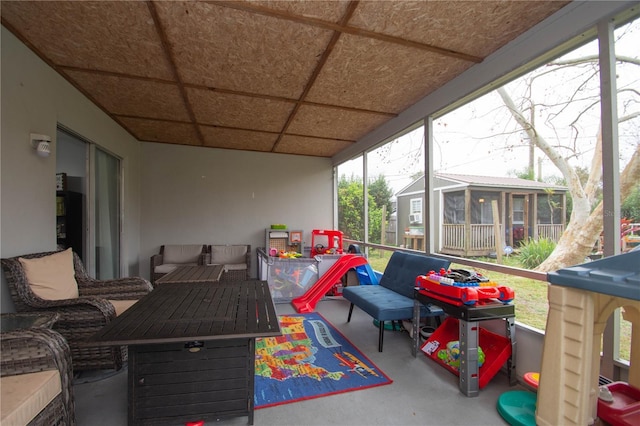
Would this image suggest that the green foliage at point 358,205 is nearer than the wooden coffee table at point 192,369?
No

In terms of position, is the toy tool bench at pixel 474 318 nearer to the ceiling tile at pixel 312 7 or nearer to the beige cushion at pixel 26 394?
the ceiling tile at pixel 312 7

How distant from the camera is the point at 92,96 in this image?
3.33 metres

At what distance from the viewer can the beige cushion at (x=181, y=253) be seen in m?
5.21

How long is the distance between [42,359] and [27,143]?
1893 mm

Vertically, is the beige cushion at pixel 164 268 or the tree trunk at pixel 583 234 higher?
the tree trunk at pixel 583 234

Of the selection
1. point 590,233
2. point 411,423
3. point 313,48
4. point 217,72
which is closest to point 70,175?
point 217,72

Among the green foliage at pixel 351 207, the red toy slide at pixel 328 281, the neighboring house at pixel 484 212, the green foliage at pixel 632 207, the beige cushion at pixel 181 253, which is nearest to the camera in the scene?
the green foliage at pixel 632 207

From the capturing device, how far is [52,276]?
2271 millimetres

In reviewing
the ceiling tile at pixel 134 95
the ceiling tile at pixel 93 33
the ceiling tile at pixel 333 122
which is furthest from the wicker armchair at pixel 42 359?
the ceiling tile at pixel 333 122

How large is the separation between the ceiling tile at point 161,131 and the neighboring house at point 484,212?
3826 mm

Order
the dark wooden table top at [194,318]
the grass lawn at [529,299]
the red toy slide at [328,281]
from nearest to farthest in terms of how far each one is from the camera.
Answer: the dark wooden table top at [194,318] → the grass lawn at [529,299] → the red toy slide at [328,281]

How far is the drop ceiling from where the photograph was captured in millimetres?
1946

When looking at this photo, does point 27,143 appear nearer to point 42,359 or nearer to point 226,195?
point 42,359

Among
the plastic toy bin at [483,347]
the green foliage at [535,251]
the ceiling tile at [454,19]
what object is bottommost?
the plastic toy bin at [483,347]
